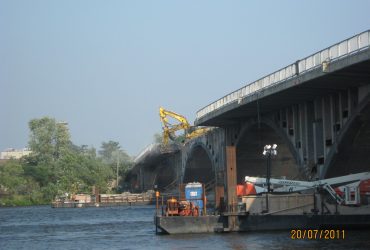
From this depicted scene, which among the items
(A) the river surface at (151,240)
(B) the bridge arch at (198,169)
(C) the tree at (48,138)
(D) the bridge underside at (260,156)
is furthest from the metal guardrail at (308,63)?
(C) the tree at (48,138)

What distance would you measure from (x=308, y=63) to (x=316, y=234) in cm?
1597

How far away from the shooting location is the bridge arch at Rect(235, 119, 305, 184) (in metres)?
90.9

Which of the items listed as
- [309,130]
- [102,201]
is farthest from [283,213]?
[102,201]

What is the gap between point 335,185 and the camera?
61.5m

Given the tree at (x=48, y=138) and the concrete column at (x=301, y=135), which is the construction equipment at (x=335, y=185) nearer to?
the concrete column at (x=301, y=135)

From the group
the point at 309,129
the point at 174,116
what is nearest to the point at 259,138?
the point at 309,129

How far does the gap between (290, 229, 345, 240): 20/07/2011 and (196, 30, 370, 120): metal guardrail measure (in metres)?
12.4

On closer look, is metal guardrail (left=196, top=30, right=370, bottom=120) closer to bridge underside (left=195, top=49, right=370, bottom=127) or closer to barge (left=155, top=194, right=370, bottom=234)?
bridge underside (left=195, top=49, right=370, bottom=127)

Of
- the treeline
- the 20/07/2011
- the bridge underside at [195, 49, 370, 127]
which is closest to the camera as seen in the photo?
the 20/07/2011

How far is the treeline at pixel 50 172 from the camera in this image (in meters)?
171

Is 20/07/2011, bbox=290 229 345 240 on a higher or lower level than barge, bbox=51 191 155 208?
lower

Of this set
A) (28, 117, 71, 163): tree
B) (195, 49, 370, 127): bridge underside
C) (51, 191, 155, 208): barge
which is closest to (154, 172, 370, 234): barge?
(195, 49, 370, 127): bridge underside

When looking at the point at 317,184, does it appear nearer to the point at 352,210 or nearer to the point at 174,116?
the point at 352,210

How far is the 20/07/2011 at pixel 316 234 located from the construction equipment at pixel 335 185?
2882 millimetres
